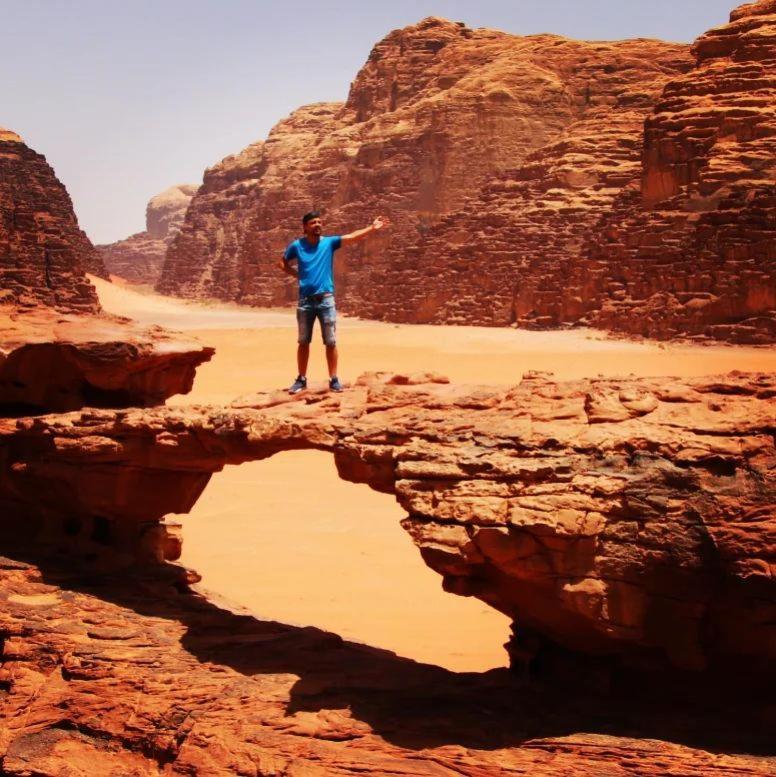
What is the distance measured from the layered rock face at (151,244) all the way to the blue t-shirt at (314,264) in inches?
4422

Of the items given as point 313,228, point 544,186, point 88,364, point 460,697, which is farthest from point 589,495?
point 544,186

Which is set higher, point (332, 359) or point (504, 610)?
point (332, 359)

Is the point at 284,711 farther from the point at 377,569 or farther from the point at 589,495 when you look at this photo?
the point at 377,569

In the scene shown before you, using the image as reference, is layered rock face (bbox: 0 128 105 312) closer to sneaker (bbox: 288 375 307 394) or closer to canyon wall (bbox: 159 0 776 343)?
canyon wall (bbox: 159 0 776 343)

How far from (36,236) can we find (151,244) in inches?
3173

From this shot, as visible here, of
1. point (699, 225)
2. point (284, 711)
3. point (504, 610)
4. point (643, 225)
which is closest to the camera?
point (284, 711)

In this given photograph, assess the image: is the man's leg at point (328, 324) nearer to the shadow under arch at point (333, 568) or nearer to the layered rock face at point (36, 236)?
the shadow under arch at point (333, 568)

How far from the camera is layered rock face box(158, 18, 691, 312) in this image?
54.6m

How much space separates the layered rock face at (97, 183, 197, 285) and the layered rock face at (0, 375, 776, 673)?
114m

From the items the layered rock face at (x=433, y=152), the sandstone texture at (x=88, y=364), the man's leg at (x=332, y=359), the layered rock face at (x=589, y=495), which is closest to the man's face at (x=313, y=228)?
the man's leg at (x=332, y=359)

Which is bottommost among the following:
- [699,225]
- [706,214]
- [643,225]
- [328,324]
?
[328,324]

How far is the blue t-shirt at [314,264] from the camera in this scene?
27.6 feet

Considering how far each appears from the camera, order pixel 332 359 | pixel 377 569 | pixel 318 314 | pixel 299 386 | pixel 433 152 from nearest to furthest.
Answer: pixel 299 386 → pixel 332 359 → pixel 318 314 → pixel 377 569 → pixel 433 152

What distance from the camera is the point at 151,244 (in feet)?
438
